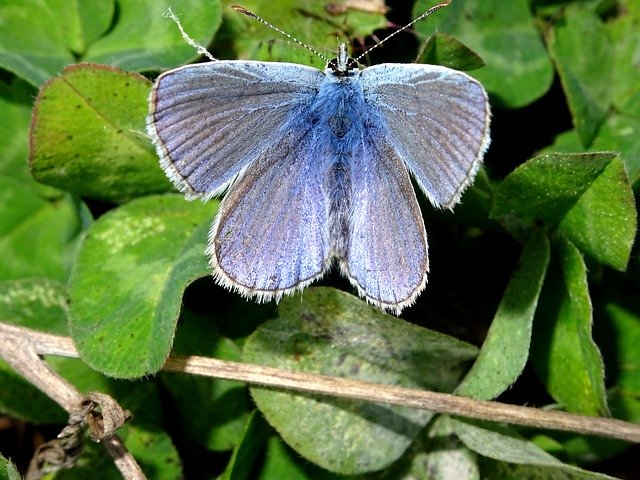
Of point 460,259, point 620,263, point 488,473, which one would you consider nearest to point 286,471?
point 488,473

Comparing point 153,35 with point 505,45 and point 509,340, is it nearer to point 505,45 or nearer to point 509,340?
point 505,45

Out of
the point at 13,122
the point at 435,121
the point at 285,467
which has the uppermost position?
the point at 435,121

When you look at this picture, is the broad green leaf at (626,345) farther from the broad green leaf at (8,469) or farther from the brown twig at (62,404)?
the broad green leaf at (8,469)

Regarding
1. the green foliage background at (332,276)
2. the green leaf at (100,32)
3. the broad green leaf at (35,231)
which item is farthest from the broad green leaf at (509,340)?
the broad green leaf at (35,231)

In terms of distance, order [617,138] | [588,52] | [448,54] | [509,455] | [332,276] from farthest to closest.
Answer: [588,52] < [617,138] < [332,276] < [448,54] < [509,455]

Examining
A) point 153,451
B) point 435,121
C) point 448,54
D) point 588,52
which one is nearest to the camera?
point 435,121

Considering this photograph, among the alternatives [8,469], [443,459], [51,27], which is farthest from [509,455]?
[51,27]
